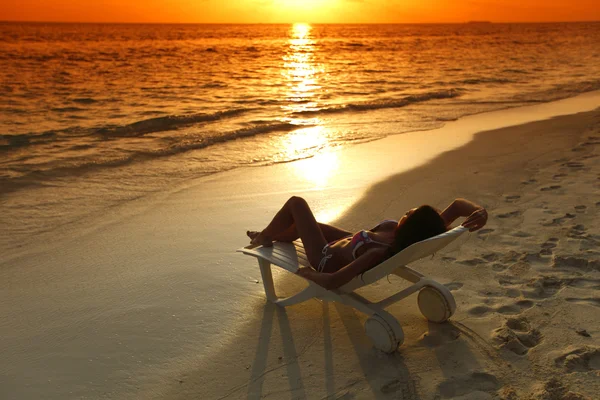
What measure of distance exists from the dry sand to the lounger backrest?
509 millimetres

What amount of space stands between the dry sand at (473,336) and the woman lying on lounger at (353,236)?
46 cm

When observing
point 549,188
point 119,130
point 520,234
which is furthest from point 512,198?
point 119,130

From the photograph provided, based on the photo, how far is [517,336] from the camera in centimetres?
379

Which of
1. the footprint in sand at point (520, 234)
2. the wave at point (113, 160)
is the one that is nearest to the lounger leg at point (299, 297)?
the footprint in sand at point (520, 234)

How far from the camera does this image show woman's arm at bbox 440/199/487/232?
368 cm

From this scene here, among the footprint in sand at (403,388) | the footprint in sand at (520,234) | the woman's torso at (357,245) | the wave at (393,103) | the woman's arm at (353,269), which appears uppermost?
the wave at (393,103)

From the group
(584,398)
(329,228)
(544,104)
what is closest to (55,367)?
(329,228)

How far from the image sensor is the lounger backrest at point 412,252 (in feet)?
11.3

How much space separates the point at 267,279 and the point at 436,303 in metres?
1.27

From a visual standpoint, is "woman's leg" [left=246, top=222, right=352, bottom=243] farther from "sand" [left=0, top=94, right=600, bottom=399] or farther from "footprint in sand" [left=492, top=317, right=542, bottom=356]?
"footprint in sand" [left=492, top=317, right=542, bottom=356]

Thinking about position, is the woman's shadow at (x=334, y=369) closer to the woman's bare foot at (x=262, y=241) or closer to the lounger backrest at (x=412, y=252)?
the lounger backrest at (x=412, y=252)

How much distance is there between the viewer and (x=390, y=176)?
26.3 feet

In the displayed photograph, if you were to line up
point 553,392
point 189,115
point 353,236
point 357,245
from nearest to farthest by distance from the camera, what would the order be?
point 553,392, point 357,245, point 353,236, point 189,115

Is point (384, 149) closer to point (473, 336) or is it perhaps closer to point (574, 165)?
point (574, 165)
